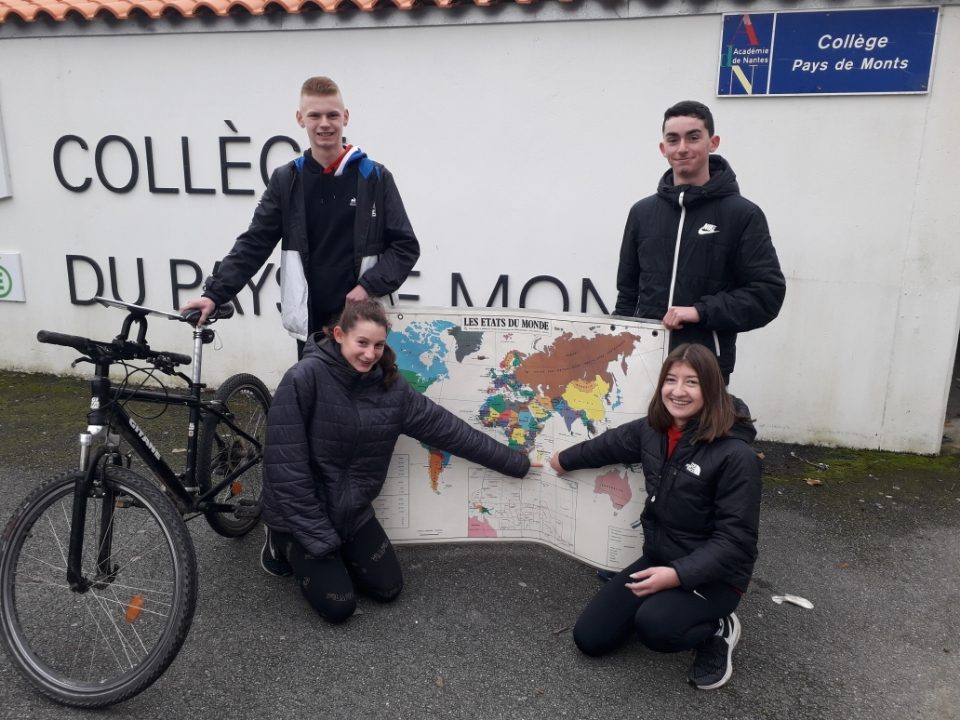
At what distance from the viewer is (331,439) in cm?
311

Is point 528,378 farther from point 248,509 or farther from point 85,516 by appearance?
point 85,516

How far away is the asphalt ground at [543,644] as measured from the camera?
2.67 meters

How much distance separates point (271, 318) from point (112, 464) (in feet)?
10.3

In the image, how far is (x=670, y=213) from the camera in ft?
10.3

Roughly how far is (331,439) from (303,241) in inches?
36.0

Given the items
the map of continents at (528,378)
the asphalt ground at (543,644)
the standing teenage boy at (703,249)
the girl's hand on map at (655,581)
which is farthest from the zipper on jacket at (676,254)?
the asphalt ground at (543,644)

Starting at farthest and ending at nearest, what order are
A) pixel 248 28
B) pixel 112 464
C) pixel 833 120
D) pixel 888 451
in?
pixel 248 28, pixel 888 451, pixel 833 120, pixel 112 464

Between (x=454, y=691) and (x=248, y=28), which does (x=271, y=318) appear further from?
(x=454, y=691)

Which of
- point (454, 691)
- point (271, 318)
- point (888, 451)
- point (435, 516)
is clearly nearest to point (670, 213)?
point (435, 516)

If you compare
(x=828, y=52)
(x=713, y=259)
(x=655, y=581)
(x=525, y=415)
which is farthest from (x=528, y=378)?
(x=828, y=52)

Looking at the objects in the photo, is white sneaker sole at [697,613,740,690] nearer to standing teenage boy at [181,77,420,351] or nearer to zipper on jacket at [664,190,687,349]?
zipper on jacket at [664,190,687,349]

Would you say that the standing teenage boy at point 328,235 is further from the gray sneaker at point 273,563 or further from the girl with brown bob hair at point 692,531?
the girl with brown bob hair at point 692,531

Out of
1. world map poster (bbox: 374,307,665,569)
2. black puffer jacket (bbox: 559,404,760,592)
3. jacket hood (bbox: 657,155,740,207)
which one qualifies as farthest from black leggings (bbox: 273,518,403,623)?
jacket hood (bbox: 657,155,740,207)

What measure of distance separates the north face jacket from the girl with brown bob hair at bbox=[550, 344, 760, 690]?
1302 millimetres
